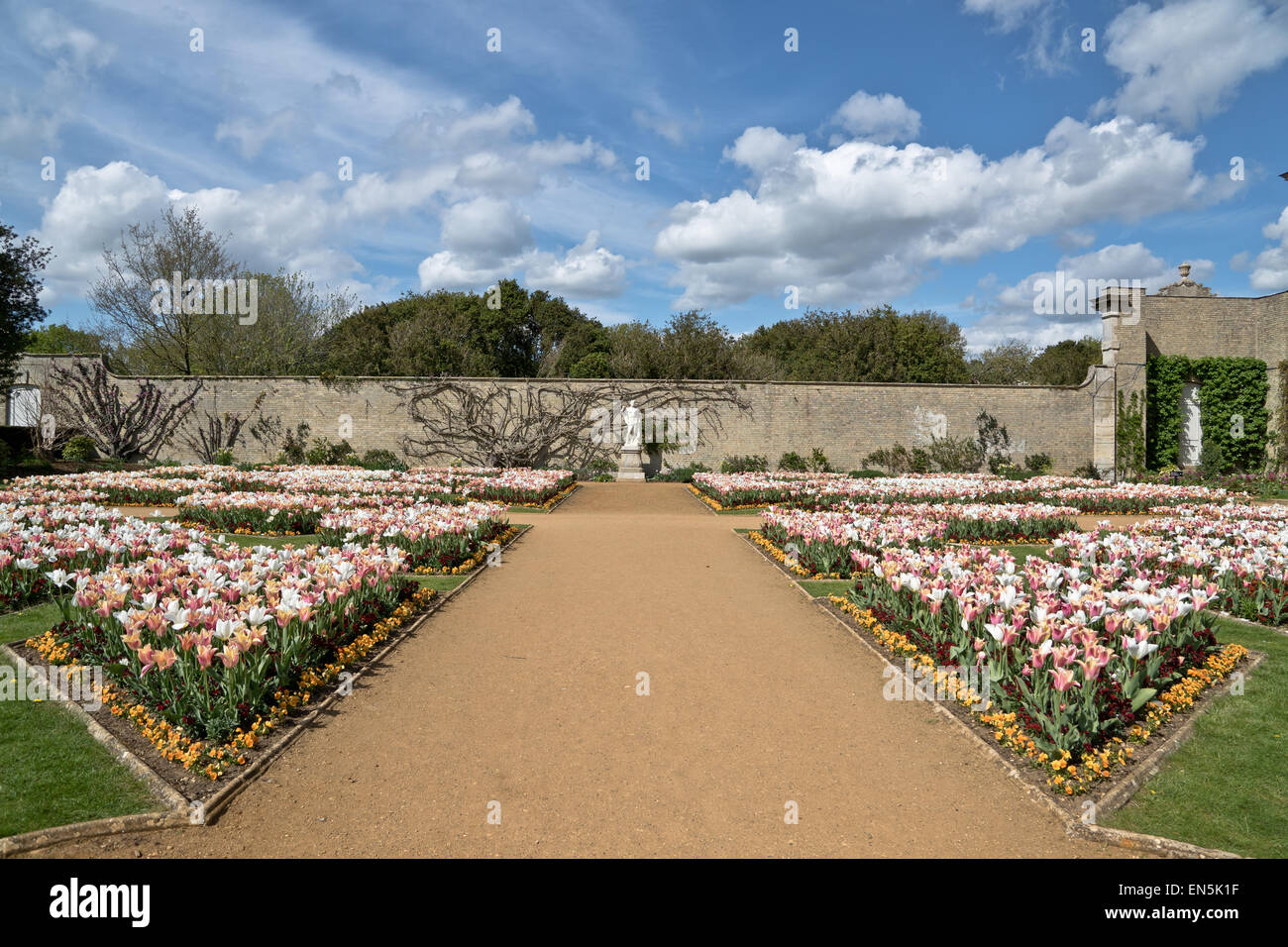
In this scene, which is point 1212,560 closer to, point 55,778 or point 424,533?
point 424,533

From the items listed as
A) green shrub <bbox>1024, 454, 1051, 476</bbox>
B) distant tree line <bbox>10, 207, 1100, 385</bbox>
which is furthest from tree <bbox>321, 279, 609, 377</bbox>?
green shrub <bbox>1024, 454, 1051, 476</bbox>

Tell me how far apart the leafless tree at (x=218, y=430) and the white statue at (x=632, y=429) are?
11.6 metres

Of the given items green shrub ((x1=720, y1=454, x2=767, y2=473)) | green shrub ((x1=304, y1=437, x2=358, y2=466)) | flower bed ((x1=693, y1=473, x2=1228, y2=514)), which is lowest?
flower bed ((x1=693, y1=473, x2=1228, y2=514))

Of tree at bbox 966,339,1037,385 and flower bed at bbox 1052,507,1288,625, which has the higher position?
tree at bbox 966,339,1037,385

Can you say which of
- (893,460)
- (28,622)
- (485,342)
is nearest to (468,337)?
(485,342)

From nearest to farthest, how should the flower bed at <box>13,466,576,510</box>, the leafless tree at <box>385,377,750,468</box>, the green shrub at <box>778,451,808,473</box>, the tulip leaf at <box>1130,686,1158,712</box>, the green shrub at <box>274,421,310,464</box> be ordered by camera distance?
the tulip leaf at <box>1130,686,1158,712</box>, the flower bed at <box>13,466,576,510</box>, the green shrub at <box>778,451,808,473</box>, the green shrub at <box>274,421,310,464</box>, the leafless tree at <box>385,377,750,468</box>

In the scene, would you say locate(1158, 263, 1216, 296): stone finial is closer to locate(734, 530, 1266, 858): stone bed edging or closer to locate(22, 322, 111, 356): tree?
locate(734, 530, 1266, 858): stone bed edging

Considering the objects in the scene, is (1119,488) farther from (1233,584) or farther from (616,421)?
(616,421)

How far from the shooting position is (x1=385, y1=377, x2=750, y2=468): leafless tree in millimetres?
22516

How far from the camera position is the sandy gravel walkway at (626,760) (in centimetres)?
288

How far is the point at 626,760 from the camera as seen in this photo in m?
3.58

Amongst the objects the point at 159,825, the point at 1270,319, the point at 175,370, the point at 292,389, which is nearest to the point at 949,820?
the point at 159,825

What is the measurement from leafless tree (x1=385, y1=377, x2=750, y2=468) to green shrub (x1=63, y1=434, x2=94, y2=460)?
30.0ft
